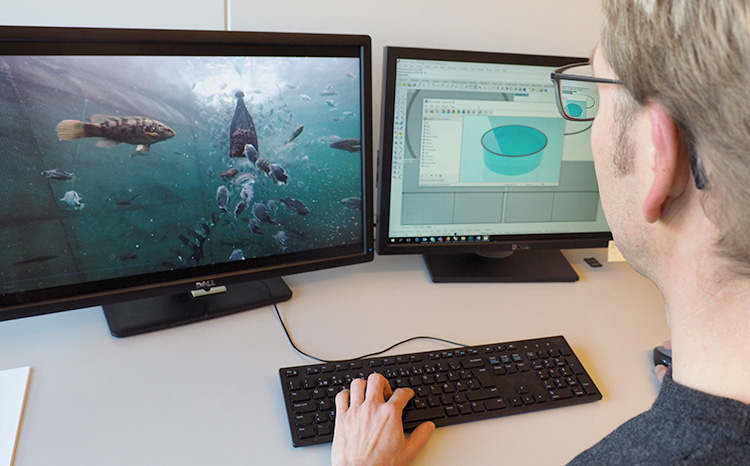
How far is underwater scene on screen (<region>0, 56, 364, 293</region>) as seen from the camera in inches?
36.6

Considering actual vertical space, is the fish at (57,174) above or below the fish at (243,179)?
above

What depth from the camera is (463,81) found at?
120 centimetres

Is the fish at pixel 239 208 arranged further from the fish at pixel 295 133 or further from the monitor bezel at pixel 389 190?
the monitor bezel at pixel 389 190

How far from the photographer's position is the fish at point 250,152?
3.52 feet

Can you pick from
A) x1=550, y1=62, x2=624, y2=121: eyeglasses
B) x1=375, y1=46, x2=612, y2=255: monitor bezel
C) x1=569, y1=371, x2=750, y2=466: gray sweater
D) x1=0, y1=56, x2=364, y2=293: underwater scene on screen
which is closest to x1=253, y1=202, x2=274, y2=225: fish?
x1=0, y1=56, x2=364, y2=293: underwater scene on screen

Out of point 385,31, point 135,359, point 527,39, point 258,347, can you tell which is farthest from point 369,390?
point 527,39

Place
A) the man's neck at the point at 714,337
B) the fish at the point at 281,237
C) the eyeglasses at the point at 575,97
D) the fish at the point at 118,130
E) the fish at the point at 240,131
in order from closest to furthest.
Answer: the man's neck at the point at 714,337, the eyeglasses at the point at 575,97, the fish at the point at 118,130, the fish at the point at 240,131, the fish at the point at 281,237

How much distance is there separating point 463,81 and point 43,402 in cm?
88

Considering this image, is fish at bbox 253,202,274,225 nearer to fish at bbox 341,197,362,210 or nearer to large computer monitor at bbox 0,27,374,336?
large computer monitor at bbox 0,27,374,336

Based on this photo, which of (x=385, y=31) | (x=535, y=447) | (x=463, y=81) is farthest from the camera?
(x=385, y=31)

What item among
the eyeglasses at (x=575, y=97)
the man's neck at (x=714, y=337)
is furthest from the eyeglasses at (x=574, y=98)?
the man's neck at (x=714, y=337)

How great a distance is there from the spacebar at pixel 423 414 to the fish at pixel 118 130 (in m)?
0.56

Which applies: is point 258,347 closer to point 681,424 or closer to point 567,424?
point 567,424

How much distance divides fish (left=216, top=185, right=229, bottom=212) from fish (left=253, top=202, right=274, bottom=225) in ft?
0.17
